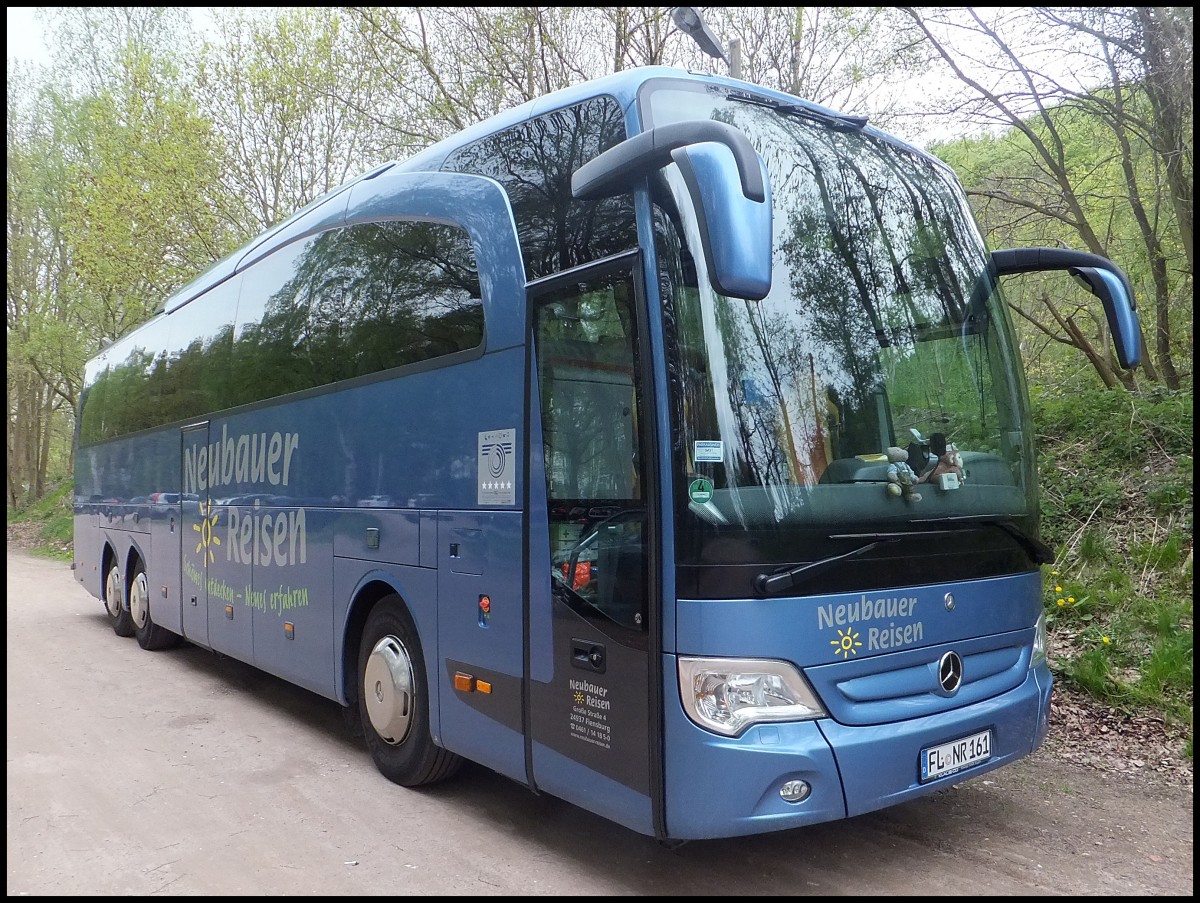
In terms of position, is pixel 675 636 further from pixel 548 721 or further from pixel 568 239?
pixel 568 239

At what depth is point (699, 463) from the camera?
3.78 metres

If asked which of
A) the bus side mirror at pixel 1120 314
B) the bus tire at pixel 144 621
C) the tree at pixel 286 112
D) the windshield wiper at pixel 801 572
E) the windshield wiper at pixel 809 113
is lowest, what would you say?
the bus tire at pixel 144 621

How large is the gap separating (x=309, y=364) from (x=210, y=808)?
2.88 m

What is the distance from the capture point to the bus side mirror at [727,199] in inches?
132

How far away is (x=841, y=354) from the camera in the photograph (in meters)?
4.14

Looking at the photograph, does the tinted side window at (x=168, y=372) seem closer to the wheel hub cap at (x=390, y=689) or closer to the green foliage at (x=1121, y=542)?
the wheel hub cap at (x=390, y=689)

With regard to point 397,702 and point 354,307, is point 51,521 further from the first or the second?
point 397,702

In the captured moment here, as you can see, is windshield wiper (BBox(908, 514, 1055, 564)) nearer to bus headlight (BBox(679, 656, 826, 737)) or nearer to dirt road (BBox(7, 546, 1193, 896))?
bus headlight (BBox(679, 656, 826, 737))

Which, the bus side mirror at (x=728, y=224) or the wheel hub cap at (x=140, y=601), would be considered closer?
the bus side mirror at (x=728, y=224)

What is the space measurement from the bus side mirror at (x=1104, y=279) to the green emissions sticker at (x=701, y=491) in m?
2.41

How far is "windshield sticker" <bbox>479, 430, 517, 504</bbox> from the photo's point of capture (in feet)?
15.3

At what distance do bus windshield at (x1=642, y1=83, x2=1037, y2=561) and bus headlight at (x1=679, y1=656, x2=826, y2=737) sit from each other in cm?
43

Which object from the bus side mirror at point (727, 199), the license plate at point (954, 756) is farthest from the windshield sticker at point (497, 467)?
the license plate at point (954, 756)

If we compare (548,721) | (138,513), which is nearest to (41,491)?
(138,513)
